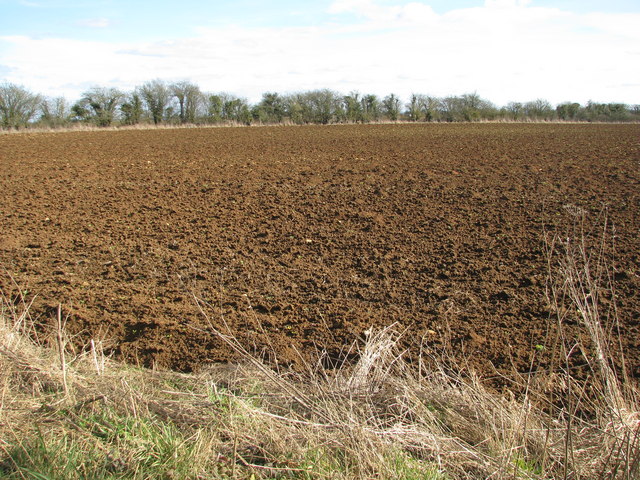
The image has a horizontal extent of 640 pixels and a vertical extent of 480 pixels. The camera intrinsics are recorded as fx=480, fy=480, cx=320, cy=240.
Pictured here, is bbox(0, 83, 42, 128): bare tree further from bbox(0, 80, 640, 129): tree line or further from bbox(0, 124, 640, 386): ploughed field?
bbox(0, 124, 640, 386): ploughed field

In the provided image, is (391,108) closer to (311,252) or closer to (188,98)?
(188,98)

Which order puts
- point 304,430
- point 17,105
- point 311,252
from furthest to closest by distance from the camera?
point 17,105
point 311,252
point 304,430

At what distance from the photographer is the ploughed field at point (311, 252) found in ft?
15.7

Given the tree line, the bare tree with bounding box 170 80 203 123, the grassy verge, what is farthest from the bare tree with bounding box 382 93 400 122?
the grassy verge

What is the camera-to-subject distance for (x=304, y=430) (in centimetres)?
281

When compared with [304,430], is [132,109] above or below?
above

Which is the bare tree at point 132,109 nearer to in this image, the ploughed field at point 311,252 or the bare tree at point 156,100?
the bare tree at point 156,100

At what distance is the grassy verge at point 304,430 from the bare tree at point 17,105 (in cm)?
4793

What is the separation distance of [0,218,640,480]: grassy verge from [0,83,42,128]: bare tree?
47.9 meters

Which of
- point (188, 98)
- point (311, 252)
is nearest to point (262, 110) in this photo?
point (188, 98)

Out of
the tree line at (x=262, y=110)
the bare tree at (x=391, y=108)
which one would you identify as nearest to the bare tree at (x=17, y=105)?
the tree line at (x=262, y=110)

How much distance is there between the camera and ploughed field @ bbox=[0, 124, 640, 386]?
479 cm

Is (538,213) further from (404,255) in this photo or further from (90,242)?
(90,242)

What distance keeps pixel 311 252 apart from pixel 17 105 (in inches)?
1909
